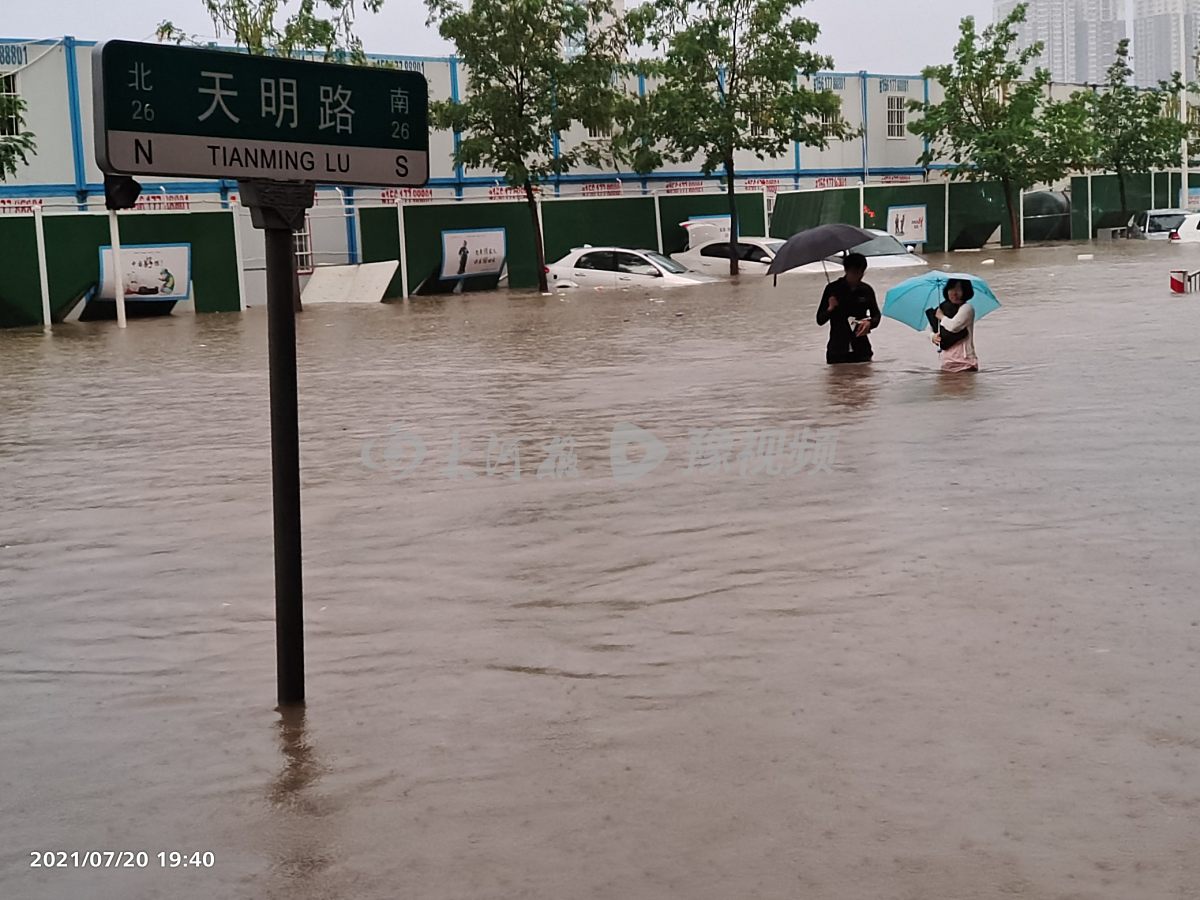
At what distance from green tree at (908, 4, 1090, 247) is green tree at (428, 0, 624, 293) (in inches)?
667

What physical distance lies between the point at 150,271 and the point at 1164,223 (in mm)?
33048

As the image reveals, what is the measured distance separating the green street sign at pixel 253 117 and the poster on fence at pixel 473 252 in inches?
1251

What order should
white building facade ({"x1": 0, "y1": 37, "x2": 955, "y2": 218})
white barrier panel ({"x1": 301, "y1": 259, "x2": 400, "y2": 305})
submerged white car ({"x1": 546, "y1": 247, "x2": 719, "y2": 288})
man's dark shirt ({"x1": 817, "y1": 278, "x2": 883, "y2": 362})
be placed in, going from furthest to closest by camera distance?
white building facade ({"x1": 0, "y1": 37, "x2": 955, "y2": 218}) < submerged white car ({"x1": 546, "y1": 247, "x2": 719, "y2": 288}) < white barrier panel ({"x1": 301, "y1": 259, "x2": 400, "y2": 305}) < man's dark shirt ({"x1": 817, "y1": 278, "x2": 883, "y2": 362})

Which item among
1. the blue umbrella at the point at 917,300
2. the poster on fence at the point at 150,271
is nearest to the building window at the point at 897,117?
the poster on fence at the point at 150,271

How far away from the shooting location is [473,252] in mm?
37062

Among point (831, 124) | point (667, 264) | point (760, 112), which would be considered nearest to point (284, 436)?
point (667, 264)

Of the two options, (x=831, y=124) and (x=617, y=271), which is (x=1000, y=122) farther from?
(x=617, y=271)

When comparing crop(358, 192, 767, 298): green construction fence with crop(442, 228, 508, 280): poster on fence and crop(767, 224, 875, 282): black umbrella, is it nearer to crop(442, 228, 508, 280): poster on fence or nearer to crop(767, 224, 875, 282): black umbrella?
crop(442, 228, 508, 280): poster on fence

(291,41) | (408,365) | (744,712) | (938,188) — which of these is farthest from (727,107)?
(744,712)

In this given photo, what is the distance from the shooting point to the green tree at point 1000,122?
4956 cm

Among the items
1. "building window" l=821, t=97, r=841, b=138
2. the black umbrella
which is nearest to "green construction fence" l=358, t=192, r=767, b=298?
"building window" l=821, t=97, r=841, b=138

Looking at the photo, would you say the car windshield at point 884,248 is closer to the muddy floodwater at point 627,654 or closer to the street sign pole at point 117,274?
the street sign pole at point 117,274

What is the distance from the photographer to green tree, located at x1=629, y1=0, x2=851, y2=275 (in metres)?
41.4

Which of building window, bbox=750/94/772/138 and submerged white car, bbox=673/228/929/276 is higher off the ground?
building window, bbox=750/94/772/138
